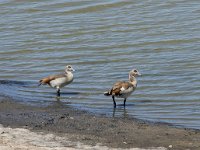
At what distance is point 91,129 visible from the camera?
37.7 feet

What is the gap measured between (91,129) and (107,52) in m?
6.86

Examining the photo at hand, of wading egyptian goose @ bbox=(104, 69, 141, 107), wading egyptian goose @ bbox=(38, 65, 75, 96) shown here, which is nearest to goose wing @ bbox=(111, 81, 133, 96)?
wading egyptian goose @ bbox=(104, 69, 141, 107)

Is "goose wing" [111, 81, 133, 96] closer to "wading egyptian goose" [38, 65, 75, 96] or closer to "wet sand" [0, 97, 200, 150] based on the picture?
"wet sand" [0, 97, 200, 150]

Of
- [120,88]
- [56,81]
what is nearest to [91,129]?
[120,88]

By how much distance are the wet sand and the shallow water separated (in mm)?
812

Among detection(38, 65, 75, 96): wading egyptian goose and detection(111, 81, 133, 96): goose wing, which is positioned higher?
detection(111, 81, 133, 96): goose wing

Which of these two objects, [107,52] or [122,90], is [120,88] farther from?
[107,52]

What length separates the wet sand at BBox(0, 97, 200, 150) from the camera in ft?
33.9

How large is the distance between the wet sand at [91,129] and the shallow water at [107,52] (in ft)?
2.66

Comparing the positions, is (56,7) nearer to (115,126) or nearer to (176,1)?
(176,1)

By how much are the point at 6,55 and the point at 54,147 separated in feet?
30.4

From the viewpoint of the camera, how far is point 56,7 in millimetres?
23344

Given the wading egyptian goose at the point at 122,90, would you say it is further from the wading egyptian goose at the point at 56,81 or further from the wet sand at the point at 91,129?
the wading egyptian goose at the point at 56,81

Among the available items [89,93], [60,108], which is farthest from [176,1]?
[60,108]
